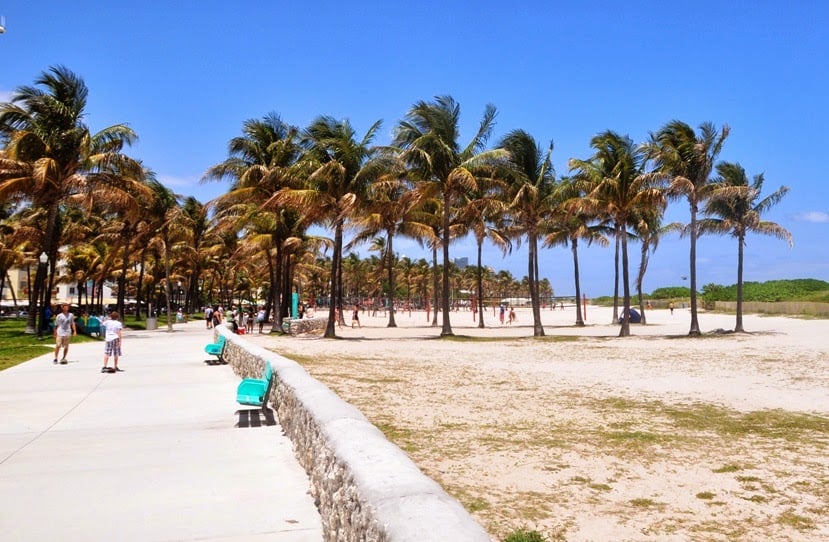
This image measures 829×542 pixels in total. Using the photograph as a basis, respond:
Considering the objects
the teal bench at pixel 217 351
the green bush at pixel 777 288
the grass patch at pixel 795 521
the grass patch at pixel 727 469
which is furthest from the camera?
the green bush at pixel 777 288

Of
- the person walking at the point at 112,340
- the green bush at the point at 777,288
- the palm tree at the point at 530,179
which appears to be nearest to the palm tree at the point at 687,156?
the palm tree at the point at 530,179

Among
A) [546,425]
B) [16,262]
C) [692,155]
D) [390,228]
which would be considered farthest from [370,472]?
[16,262]

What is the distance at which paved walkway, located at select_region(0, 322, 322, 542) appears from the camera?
16.5 feet

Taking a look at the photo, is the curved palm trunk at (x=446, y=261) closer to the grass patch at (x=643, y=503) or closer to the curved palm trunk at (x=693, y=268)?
the curved palm trunk at (x=693, y=268)

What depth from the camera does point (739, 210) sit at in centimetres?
3341

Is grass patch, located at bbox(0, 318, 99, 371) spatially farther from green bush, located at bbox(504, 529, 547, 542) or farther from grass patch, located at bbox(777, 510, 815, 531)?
grass patch, located at bbox(777, 510, 815, 531)

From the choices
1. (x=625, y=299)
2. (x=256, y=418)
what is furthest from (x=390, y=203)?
(x=256, y=418)

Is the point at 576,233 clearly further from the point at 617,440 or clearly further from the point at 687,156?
the point at 617,440

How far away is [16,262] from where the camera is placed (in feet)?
149

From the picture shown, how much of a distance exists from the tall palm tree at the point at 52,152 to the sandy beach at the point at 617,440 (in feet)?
50.4

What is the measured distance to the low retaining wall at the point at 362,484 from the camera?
300cm

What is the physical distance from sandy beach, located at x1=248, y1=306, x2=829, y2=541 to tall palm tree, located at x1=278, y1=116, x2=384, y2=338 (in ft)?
35.8

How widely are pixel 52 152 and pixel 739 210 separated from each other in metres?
31.5

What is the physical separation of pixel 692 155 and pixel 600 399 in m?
20.9
